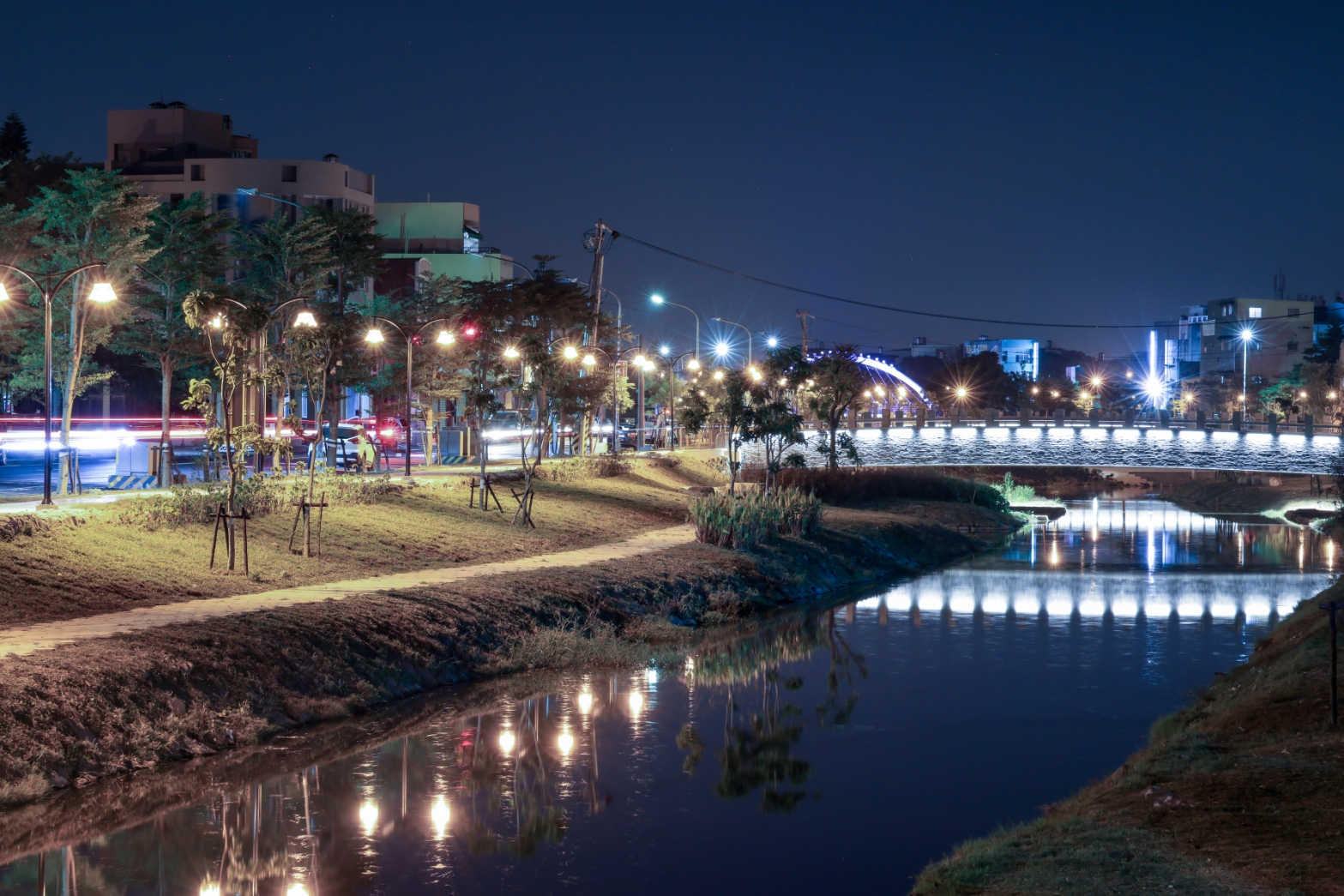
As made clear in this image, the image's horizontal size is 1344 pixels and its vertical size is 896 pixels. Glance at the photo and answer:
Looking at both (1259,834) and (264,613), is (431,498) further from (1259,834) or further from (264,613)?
(1259,834)

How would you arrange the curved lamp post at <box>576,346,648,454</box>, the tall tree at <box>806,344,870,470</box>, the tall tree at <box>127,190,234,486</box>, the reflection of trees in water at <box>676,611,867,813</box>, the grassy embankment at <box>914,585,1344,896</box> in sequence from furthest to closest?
1. the tall tree at <box>806,344,870,470</box>
2. the curved lamp post at <box>576,346,648,454</box>
3. the tall tree at <box>127,190,234,486</box>
4. the reflection of trees in water at <box>676,611,867,813</box>
5. the grassy embankment at <box>914,585,1344,896</box>

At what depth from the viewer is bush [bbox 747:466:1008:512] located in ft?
196

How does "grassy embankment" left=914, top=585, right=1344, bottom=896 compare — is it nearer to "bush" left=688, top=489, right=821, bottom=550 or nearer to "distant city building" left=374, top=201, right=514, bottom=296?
"bush" left=688, top=489, right=821, bottom=550

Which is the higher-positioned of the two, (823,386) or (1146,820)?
(823,386)

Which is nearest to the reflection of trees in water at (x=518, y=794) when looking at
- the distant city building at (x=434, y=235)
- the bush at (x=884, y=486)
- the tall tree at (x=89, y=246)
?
the tall tree at (x=89, y=246)

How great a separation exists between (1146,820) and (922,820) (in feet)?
12.4

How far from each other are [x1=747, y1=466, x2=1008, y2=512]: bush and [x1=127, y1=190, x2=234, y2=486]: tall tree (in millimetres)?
25209

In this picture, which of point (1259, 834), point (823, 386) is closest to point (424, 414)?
point (823, 386)

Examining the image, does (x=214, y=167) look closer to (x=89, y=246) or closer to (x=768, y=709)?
(x=89, y=246)

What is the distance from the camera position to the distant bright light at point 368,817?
556 inches

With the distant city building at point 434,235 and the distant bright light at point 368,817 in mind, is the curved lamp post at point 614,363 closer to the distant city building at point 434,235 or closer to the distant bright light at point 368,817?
the distant bright light at point 368,817

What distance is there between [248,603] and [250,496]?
6.58 m

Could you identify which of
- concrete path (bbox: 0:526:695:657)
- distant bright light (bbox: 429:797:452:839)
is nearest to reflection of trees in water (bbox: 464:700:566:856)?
distant bright light (bbox: 429:797:452:839)

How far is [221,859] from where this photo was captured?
13.1m
